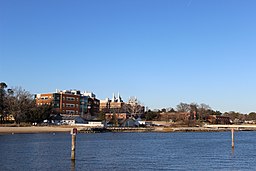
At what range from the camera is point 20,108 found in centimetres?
12594

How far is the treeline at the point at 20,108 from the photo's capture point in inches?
4948

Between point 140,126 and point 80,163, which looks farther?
point 140,126

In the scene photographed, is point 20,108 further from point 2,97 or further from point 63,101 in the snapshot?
point 63,101

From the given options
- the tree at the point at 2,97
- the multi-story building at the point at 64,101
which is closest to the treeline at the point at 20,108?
the tree at the point at 2,97

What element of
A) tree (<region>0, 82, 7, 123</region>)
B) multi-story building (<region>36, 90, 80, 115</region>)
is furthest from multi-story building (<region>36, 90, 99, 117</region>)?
tree (<region>0, 82, 7, 123</region>)

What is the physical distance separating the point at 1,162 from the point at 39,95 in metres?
149

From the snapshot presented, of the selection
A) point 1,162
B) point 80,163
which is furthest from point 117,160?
point 1,162

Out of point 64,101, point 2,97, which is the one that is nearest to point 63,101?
point 64,101

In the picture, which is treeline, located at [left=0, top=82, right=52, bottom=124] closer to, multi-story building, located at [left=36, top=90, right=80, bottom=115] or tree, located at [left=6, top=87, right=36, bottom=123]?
tree, located at [left=6, top=87, right=36, bottom=123]

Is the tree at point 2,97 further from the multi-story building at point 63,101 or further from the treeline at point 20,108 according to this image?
the multi-story building at point 63,101

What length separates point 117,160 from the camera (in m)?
44.1

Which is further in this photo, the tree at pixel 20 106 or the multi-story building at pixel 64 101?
the multi-story building at pixel 64 101

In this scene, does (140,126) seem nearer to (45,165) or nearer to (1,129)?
(1,129)

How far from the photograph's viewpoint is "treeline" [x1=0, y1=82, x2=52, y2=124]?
412 ft
